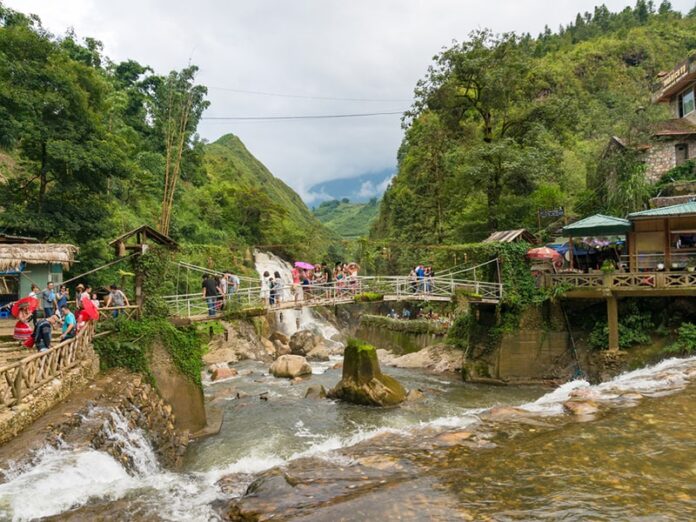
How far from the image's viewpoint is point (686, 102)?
27391mm

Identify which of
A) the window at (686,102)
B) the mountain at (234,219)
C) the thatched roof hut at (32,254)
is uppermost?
the window at (686,102)

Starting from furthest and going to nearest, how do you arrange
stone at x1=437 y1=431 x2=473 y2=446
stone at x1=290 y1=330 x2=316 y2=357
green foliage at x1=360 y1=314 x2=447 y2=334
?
stone at x1=290 y1=330 x2=316 y2=357
green foliage at x1=360 y1=314 x2=447 y2=334
stone at x1=437 y1=431 x2=473 y2=446

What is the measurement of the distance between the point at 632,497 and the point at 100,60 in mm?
43815

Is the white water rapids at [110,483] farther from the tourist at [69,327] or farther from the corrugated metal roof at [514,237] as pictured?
the corrugated metal roof at [514,237]

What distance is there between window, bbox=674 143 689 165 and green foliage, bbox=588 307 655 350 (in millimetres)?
13053

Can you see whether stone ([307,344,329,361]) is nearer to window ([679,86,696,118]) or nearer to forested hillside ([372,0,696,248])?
forested hillside ([372,0,696,248])

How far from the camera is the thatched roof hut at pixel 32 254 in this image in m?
13.8

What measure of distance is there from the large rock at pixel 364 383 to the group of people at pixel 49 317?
25.1ft

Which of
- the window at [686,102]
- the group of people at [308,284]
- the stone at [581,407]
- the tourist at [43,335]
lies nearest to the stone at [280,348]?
the group of people at [308,284]

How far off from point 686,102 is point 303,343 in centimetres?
2735

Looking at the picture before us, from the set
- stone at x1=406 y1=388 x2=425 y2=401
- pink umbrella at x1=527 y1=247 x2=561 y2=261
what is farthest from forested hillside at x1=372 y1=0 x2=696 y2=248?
stone at x1=406 y1=388 x2=425 y2=401

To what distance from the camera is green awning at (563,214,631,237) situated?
17.6 metres

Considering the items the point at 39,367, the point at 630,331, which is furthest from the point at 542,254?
the point at 39,367

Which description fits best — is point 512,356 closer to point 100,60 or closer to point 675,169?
point 675,169
